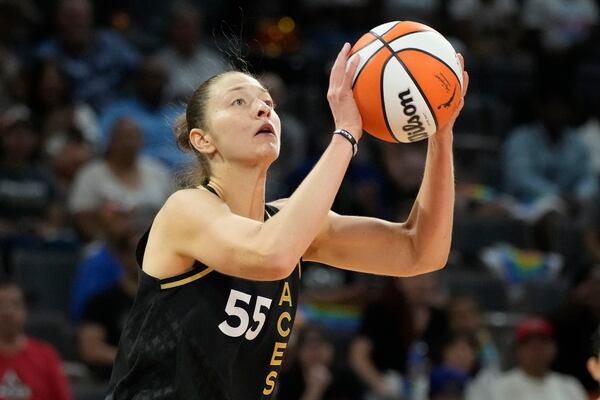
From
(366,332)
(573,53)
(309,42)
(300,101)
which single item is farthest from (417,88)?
(573,53)

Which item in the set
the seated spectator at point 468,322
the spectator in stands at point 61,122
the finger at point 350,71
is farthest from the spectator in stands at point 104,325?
the finger at point 350,71

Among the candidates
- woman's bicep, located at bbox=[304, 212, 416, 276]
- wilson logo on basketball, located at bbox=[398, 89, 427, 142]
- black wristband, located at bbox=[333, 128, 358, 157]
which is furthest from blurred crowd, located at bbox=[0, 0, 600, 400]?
black wristband, located at bbox=[333, 128, 358, 157]

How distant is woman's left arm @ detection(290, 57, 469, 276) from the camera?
3832mm

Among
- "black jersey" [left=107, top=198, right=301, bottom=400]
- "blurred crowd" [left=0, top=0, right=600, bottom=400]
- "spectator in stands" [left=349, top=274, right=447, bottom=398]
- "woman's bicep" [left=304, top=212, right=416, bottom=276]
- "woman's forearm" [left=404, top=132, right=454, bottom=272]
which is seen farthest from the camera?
"spectator in stands" [left=349, top=274, right=447, bottom=398]

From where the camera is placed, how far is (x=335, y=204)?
30.1 ft

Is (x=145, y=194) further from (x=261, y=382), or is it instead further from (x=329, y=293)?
(x=261, y=382)

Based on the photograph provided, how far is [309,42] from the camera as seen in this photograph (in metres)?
12.6

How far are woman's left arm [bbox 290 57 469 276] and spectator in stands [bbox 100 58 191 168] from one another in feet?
18.9

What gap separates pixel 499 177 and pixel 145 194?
438cm

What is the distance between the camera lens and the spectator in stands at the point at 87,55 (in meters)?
10.0

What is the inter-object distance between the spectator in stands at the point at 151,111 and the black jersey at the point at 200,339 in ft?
20.1

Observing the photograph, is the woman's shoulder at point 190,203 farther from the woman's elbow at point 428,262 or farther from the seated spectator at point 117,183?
the seated spectator at point 117,183

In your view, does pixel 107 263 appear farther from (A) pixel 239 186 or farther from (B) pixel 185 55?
(A) pixel 239 186

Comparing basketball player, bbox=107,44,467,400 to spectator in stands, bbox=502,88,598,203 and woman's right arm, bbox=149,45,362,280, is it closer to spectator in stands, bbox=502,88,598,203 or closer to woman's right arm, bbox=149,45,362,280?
woman's right arm, bbox=149,45,362,280
